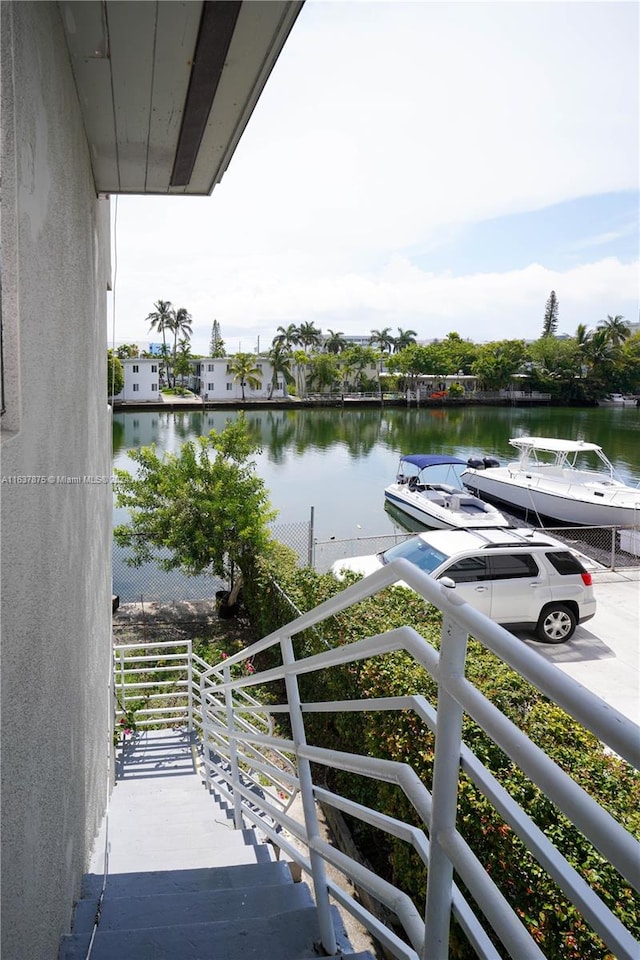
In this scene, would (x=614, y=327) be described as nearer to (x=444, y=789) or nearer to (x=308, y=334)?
(x=308, y=334)

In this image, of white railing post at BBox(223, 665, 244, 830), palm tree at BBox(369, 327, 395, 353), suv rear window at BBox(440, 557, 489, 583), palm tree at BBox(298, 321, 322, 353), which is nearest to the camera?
white railing post at BBox(223, 665, 244, 830)

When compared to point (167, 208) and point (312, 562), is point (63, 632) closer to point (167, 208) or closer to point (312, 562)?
point (167, 208)

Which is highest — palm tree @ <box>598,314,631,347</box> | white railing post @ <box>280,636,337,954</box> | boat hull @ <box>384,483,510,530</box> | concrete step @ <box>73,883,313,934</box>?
palm tree @ <box>598,314,631,347</box>

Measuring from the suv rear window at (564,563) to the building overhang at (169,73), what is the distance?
6331 mm

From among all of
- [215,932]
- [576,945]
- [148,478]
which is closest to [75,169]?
[215,932]

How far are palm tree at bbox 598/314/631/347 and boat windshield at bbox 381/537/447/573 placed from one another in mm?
62382

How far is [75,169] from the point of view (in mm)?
2764

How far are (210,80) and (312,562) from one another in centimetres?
767

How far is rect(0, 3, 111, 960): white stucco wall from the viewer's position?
133 centimetres

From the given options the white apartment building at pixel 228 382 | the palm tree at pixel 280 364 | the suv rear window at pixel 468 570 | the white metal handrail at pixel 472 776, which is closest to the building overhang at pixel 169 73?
the white metal handrail at pixel 472 776

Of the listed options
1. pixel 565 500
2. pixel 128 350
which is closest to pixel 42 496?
pixel 565 500

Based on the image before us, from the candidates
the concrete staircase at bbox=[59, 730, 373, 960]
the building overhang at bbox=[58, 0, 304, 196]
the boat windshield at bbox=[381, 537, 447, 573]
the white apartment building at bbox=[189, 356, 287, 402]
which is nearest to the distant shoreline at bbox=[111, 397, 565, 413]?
the white apartment building at bbox=[189, 356, 287, 402]

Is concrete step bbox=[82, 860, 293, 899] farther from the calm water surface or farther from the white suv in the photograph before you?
the calm water surface

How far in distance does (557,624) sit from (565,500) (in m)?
9.40
